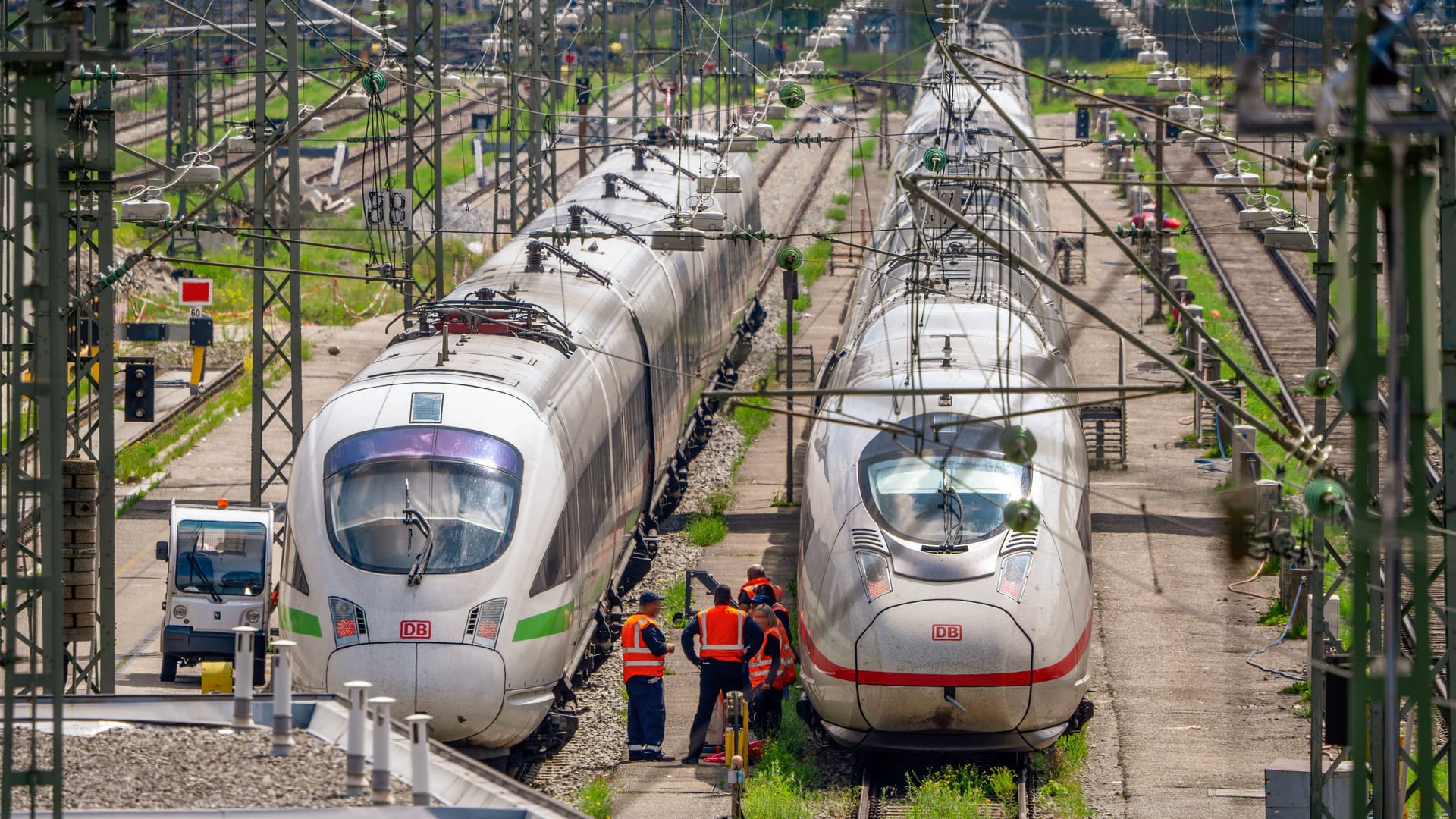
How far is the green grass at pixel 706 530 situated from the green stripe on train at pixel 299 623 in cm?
865

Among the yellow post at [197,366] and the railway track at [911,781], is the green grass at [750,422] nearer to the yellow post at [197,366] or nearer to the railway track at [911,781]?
the yellow post at [197,366]

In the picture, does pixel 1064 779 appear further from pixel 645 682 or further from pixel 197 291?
pixel 197 291

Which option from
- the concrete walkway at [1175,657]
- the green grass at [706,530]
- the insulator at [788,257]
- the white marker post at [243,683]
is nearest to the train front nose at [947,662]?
the concrete walkway at [1175,657]

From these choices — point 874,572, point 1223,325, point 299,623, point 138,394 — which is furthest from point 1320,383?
point 1223,325

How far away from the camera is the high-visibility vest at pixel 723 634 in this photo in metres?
15.6

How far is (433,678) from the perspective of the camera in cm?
1346

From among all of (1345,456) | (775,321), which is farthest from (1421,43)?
(775,321)

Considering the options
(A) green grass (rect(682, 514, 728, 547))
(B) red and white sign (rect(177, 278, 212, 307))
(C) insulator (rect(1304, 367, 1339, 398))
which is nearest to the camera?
(C) insulator (rect(1304, 367, 1339, 398))

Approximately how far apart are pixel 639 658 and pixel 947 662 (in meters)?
2.73

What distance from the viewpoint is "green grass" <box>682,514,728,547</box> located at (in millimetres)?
22578

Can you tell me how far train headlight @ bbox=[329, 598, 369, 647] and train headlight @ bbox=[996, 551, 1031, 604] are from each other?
462 centimetres

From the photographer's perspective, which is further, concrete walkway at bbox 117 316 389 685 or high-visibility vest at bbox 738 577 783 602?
concrete walkway at bbox 117 316 389 685

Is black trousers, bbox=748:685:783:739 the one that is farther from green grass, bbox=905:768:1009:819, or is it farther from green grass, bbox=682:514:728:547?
green grass, bbox=682:514:728:547

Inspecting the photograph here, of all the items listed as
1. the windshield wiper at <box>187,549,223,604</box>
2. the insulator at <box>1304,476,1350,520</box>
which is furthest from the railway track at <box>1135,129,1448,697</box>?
the windshield wiper at <box>187,549,223,604</box>
